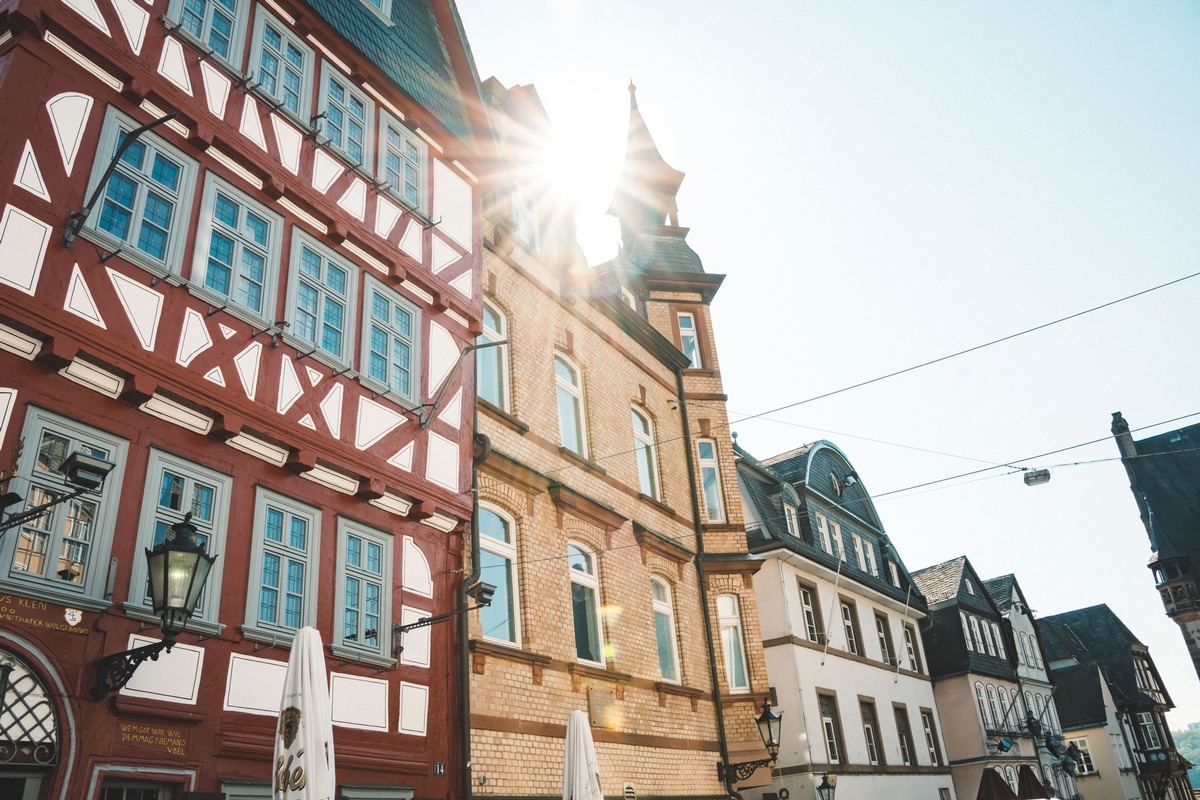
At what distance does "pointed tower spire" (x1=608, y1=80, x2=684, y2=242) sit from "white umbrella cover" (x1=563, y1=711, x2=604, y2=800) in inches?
650

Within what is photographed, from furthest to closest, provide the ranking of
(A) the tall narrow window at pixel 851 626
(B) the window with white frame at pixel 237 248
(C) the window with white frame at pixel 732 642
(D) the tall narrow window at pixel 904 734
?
(D) the tall narrow window at pixel 904 734 < (A) the tall narrow window at pixel 851 626 < (C) the window with white frame at pixel 732 642 < (B) the window with white frame at pixel 237 248

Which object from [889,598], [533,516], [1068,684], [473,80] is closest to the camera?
[533,516]

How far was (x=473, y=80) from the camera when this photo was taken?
1585 centimetres

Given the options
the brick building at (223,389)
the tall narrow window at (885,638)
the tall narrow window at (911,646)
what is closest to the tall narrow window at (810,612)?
the tall narrow window at (885,638)

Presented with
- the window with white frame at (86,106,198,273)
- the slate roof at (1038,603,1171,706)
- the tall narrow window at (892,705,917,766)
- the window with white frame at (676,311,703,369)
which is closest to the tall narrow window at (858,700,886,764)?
the tall narrow window at (892,705,917,766)

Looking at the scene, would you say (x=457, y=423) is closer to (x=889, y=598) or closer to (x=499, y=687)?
(x=499, y=687)

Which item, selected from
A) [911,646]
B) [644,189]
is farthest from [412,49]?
[911,646]

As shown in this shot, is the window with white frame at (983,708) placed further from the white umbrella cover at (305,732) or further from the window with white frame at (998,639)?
the white umbrella cover at (305,732)

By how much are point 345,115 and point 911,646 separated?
25.4 metres

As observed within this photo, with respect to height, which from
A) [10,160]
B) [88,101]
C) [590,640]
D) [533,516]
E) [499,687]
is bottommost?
[499,687]

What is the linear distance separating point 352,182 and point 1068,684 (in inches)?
1991

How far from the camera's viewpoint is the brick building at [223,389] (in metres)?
7.71

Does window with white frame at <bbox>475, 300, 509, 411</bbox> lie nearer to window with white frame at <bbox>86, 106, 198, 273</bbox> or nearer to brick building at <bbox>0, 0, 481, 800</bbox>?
brick building at <bbox>0, 0, 481, 800</bbox>

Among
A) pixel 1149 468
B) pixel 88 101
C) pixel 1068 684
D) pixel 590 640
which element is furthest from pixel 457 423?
pixel 1149 468
